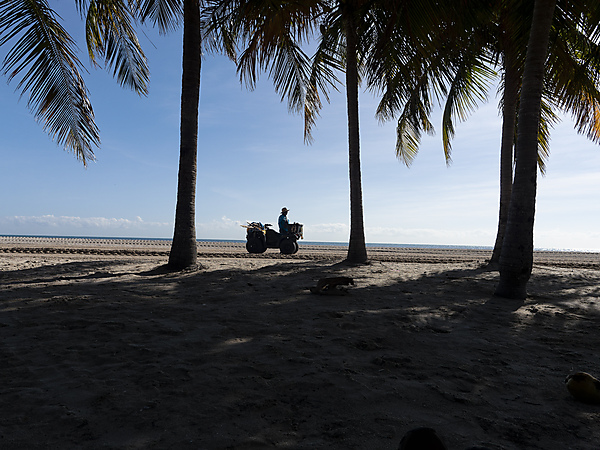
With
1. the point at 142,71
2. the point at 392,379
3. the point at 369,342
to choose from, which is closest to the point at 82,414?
the point at 392,379

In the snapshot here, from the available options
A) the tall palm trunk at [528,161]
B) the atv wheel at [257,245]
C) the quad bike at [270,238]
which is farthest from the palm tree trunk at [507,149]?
the atv wheel at [257,245]

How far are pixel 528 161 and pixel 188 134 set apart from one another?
644cm

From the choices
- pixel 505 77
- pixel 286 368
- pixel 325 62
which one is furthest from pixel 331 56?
pixel 286 368

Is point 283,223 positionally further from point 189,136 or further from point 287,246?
point 189,136

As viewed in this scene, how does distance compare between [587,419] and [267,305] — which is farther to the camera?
[267,305]

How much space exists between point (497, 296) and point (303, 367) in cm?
433

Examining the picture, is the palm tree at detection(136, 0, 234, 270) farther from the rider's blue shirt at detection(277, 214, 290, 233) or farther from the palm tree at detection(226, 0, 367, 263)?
the rider's blue shirt at detection(277, 214, 290, 233)

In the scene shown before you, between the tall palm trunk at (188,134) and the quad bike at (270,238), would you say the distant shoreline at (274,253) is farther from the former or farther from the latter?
the tall palm trunk at (188,134)

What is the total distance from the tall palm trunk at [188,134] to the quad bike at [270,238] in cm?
679

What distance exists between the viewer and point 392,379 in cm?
281

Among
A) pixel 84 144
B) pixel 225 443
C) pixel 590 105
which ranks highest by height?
pixel 590 105

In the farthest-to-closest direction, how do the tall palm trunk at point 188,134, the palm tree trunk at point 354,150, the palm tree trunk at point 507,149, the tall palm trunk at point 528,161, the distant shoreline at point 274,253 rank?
the distant shoreline at point 274,253
the palm tree trunk at point 507,149
the palm tree trunk at point 354,150
the tall palm trunk at point 188,134
the tall palm trunk at point 528,161

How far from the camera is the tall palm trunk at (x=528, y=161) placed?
6.10 metres

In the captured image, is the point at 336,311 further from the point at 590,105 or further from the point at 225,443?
the point at 590,105
